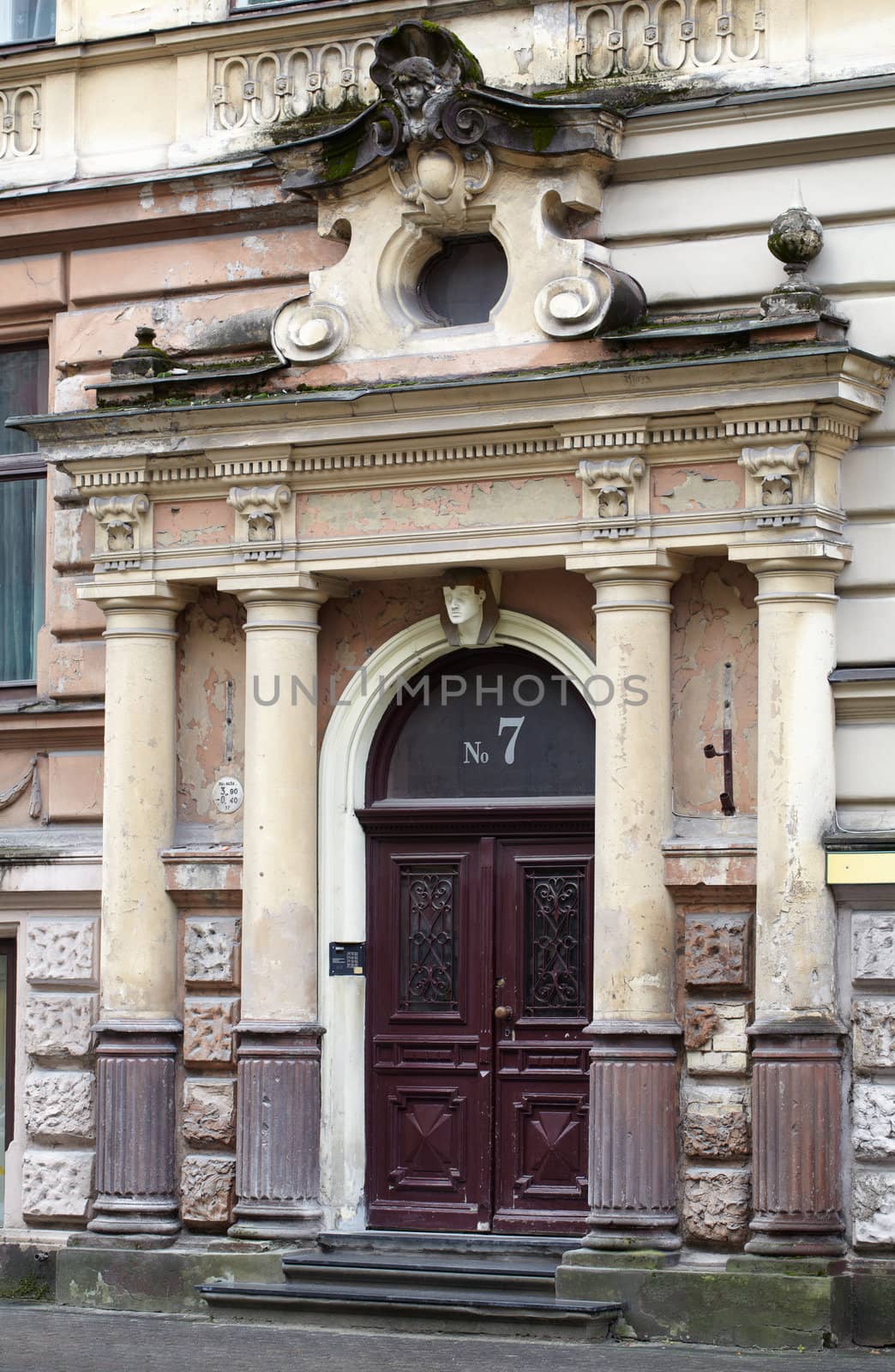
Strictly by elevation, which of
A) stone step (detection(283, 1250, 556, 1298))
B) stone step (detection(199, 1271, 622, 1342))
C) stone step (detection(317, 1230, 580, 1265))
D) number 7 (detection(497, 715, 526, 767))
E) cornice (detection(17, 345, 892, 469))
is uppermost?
cornice (detection(17, 345, 892, 469))

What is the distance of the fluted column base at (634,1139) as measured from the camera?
11.6 metres

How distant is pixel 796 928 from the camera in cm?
1146

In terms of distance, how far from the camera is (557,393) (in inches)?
471

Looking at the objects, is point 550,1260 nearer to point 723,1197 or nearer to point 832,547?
point 723,1197

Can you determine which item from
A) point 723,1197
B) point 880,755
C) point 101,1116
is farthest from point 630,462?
point 101,1116

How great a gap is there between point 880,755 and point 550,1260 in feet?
9.96

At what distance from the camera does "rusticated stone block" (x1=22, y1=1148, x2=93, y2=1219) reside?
13195mm

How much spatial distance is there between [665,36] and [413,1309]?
650 centimetres

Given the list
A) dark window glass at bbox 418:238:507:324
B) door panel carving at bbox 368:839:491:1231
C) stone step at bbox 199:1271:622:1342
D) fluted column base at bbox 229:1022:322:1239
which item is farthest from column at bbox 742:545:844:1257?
fluted column base at bbox 229:1022:322:1239

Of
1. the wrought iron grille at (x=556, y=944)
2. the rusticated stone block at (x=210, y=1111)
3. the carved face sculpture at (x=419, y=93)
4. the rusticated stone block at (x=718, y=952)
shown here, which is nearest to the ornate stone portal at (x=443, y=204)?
the carved face sculpture at (x=419, y=93)

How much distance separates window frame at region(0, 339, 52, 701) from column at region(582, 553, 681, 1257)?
3.70 m

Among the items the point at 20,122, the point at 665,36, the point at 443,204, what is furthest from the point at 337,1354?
the point at 20,122

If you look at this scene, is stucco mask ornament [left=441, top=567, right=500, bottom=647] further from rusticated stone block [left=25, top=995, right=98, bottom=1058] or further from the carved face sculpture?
rusticated stone block [left=25, top=995, right=98, bottom=1058]

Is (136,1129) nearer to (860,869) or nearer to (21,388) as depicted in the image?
(860,869)
